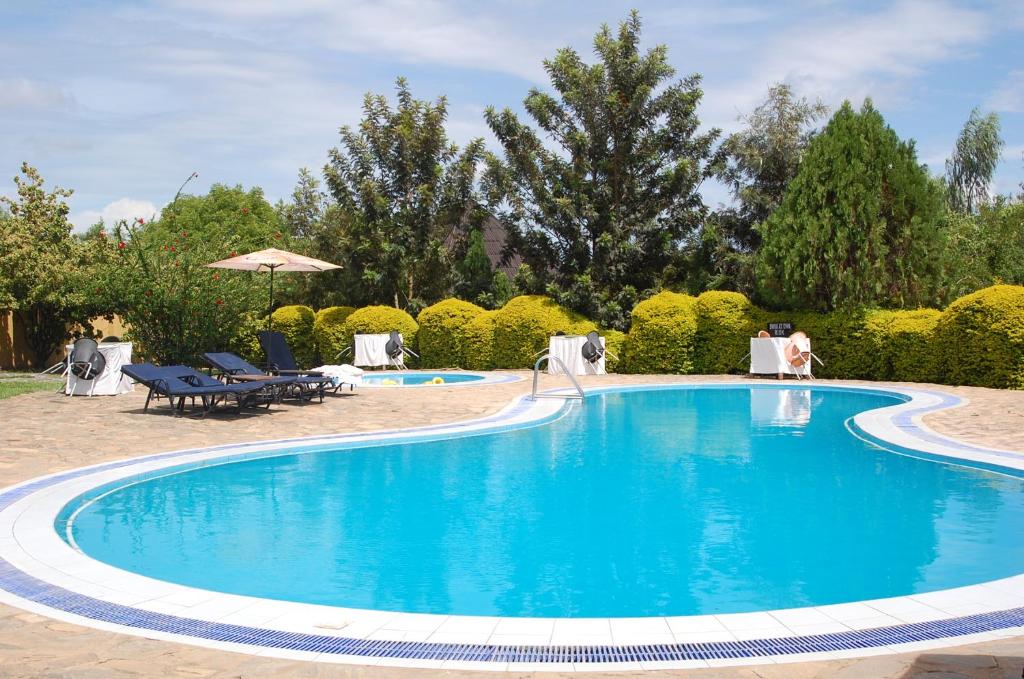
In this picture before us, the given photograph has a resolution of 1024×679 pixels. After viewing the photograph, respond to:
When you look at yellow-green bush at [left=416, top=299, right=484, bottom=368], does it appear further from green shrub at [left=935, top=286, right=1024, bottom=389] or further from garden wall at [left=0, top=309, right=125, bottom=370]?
green shrub at [left=935, top=286, right=1024, bottom=389]

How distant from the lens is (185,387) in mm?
12734

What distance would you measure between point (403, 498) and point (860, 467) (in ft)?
17.6

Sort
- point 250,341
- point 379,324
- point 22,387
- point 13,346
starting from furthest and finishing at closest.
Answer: point 13,346, point 250,341, point 379,324, point 22,387

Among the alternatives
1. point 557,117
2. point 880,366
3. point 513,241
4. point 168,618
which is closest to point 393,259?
point 513,241

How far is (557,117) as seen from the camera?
968 inches

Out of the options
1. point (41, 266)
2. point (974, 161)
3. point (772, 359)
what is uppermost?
point (974, 161)

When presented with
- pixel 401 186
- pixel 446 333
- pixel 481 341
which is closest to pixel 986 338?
pixel 481 341

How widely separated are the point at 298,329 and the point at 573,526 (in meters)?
20.3

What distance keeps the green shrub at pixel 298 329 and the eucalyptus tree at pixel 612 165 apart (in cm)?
752

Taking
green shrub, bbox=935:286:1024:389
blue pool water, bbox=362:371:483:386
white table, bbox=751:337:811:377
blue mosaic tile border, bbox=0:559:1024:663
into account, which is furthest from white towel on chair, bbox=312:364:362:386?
green shrub, bbox=935:286:1024:389

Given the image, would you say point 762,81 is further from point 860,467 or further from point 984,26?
point 860,467

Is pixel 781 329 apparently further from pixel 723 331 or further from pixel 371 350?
pixel 371 350

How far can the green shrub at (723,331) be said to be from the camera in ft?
66.8

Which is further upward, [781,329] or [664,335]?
[781,329]
